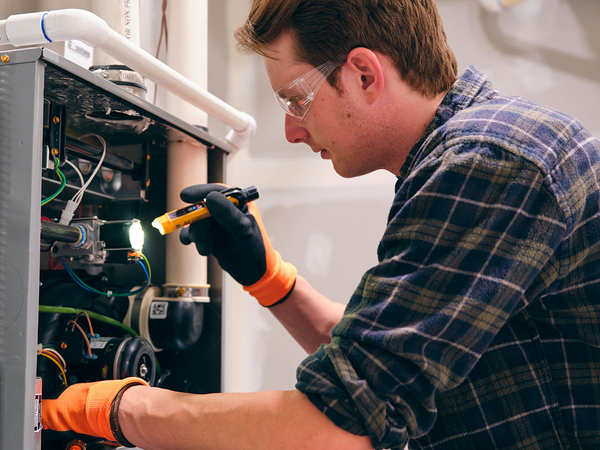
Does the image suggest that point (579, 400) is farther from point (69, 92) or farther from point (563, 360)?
point (69, 92)

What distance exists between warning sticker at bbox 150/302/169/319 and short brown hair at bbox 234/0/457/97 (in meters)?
0.64

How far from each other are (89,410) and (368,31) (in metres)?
0.74

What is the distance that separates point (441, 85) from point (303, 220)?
0.90m

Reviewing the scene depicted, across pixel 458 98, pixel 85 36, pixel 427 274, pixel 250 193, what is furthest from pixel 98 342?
pixel 458 98

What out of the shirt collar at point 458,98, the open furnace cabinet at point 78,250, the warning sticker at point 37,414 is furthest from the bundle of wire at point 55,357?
the shirt collar at point 458,98

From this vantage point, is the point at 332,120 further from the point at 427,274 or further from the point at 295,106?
the point at 427,274

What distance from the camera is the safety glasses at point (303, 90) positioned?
839 millimetres

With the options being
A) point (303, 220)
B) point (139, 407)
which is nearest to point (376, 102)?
point (139, 407)

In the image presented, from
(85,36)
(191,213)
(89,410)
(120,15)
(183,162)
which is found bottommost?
(89,410)

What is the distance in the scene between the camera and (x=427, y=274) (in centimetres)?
61

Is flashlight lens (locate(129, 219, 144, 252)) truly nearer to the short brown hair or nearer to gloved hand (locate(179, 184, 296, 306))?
gloved hand (locate(179, 184, 296, 306))

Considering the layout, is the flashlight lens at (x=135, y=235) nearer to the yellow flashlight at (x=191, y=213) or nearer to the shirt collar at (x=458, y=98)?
the yellow flashlight at (x=191, y=213)

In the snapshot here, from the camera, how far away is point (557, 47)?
1.58 m

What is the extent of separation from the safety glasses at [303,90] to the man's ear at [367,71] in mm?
32
